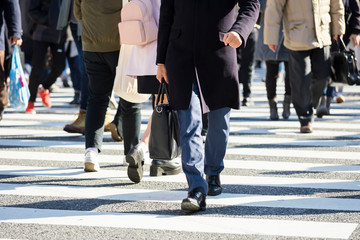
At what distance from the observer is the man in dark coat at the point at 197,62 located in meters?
5.58

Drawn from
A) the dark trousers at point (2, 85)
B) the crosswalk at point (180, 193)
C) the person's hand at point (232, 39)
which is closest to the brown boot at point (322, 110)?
the crosswalk at point (180, 193)

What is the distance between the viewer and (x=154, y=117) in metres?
5.65

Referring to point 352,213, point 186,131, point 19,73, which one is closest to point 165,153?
point 186,131

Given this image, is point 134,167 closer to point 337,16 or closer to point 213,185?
point 213,185

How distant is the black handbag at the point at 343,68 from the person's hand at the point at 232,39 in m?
4.40

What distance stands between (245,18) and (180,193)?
4.67ft

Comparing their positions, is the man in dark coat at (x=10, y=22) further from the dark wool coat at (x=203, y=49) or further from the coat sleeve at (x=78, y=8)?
the dark wool coat at (x=203, y=49)

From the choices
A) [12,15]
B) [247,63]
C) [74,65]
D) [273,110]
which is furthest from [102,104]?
[247,63]

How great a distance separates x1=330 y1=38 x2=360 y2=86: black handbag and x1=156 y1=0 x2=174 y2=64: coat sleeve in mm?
4320

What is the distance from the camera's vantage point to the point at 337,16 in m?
9.59

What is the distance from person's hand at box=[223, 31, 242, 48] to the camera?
5.43 meters

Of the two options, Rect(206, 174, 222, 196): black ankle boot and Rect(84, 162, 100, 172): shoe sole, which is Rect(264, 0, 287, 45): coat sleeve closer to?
Rect(84, 162, 100, 172): shoe sole

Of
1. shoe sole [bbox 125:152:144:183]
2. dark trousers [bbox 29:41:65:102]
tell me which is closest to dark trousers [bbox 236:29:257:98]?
dark trousers [bbox 29:41:65:102]

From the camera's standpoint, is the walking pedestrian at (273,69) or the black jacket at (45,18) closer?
the walking pedestrian at (273,69)
